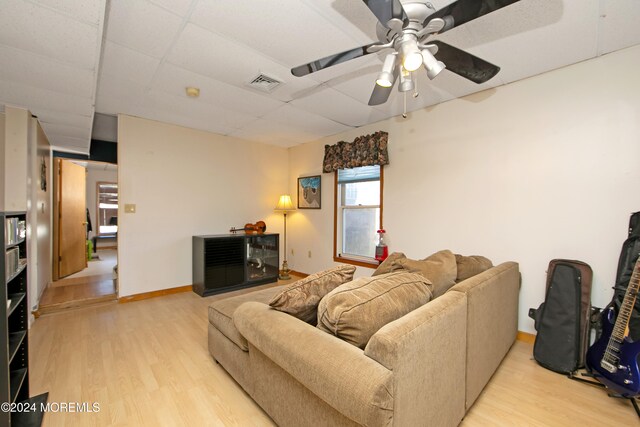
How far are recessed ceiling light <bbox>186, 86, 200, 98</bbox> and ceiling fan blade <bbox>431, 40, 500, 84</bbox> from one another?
7.49 feet

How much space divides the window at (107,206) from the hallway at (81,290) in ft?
8.98

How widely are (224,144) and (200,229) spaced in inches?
55.5

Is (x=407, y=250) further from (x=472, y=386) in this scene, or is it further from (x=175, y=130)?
(x=175, y=130)

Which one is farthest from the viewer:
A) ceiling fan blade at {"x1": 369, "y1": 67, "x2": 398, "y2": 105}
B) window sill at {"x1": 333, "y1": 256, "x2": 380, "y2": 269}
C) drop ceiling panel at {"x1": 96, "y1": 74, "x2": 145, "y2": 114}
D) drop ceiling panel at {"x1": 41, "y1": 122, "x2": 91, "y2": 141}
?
window sill at {"x1": 333, "y1": 256, "x2": 380, "y2": 269}

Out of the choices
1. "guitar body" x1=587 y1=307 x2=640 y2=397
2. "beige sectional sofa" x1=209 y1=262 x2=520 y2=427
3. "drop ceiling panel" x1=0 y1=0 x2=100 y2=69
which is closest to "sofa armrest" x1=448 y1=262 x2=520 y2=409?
"beige sectional sofa" x1=209 y1=262 x2=520 y2=427

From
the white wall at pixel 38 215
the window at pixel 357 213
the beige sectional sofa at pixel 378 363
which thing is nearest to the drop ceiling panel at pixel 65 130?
the white wall at pixel 38 215

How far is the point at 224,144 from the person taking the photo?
14.4 ft

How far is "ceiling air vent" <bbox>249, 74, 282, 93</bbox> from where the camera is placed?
8.20ft

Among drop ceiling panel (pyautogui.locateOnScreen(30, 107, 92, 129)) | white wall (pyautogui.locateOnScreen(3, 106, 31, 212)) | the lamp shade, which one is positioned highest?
drop ceiling panel (pyautogui.locateOnScreen(30, 107, 92, 129))

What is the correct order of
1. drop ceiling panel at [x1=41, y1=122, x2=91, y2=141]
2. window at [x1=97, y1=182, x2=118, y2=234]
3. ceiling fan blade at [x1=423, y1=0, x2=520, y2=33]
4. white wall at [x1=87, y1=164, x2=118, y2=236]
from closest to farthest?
1. ceiling fan blade at [x1=423, y1=0, x2=520, y2=33]
2. drop ceiling panel at [x1=41, y1=122, x2=91, y2=141]
3. white wall at [x1=87, y1=164, x2=118, y2=236]
4. window at [x1=97, y1=182, x2=118, y2=234]

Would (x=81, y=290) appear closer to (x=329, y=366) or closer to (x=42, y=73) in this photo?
(x=42, y=73)

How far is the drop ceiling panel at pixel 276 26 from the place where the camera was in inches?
65.7

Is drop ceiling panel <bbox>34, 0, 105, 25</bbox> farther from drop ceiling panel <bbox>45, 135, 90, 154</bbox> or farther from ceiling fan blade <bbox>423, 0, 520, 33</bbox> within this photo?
drop ceiling panel <bbox>45, 135, 90, 154</bbox>

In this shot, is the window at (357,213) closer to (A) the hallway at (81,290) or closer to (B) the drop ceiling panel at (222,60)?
(B) the drop ceiling panel at (222,60)
